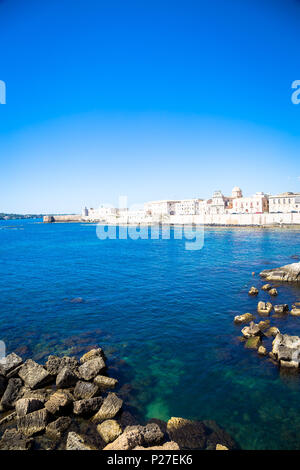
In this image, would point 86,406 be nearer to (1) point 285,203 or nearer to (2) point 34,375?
(2) point 34,375

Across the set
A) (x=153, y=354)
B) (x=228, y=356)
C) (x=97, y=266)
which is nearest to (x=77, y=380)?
(x=153, y=354)

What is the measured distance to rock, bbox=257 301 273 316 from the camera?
51.9 ft

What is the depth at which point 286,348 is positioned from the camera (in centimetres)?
1088

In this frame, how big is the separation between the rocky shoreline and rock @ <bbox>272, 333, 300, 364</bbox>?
4583mm

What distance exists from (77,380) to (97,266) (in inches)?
905

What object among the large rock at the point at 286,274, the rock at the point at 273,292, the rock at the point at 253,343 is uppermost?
the large rock at the point at 286,274

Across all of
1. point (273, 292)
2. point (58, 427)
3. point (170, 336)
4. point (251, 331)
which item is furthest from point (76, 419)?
point (273, 292)

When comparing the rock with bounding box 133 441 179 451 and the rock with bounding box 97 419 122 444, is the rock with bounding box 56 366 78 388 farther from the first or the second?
the rock with bounding box 133 441 179 451

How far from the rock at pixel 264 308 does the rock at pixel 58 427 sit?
12130 mm

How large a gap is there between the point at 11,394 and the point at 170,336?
7.38 m

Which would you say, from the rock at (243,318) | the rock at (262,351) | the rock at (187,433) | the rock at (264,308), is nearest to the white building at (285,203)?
the rock at (264,308)

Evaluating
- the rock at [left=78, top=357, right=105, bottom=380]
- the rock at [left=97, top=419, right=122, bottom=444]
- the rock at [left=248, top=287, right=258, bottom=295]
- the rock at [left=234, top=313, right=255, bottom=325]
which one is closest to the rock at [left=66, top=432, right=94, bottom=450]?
the rock at [left=97, top=419, right=122, bottom=444]

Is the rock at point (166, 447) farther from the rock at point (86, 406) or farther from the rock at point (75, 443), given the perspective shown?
the rock at point (86, 406)

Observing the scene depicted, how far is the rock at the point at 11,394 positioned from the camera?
28.8ft
